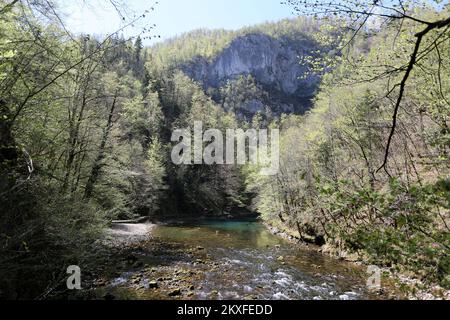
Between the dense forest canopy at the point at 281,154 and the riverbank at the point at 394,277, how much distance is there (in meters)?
0.29

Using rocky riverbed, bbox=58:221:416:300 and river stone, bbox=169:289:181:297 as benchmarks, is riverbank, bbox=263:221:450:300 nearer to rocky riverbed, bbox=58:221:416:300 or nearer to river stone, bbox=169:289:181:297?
rocky riverbed, bbox=58:221:416:300

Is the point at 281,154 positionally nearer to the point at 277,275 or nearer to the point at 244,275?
the point at 277,275

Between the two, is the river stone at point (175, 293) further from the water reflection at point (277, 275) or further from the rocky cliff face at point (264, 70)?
the rocky cliff face at point (264, 70)

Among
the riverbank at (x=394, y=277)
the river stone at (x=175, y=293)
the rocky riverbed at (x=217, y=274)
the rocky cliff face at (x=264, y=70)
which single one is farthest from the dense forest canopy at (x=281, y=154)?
the rocky cliff face at (x=264, y=70)

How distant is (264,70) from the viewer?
150375 mm

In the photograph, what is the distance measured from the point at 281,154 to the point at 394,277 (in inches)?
1084

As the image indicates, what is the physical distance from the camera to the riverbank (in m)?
3.98

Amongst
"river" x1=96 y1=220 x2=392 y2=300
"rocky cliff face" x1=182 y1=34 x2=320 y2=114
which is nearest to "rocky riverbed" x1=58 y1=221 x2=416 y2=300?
"river" x1=96 y1=220 x2=392 y2=300

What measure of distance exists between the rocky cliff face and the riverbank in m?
121

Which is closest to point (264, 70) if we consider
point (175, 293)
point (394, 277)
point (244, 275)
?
point (244, 275)
